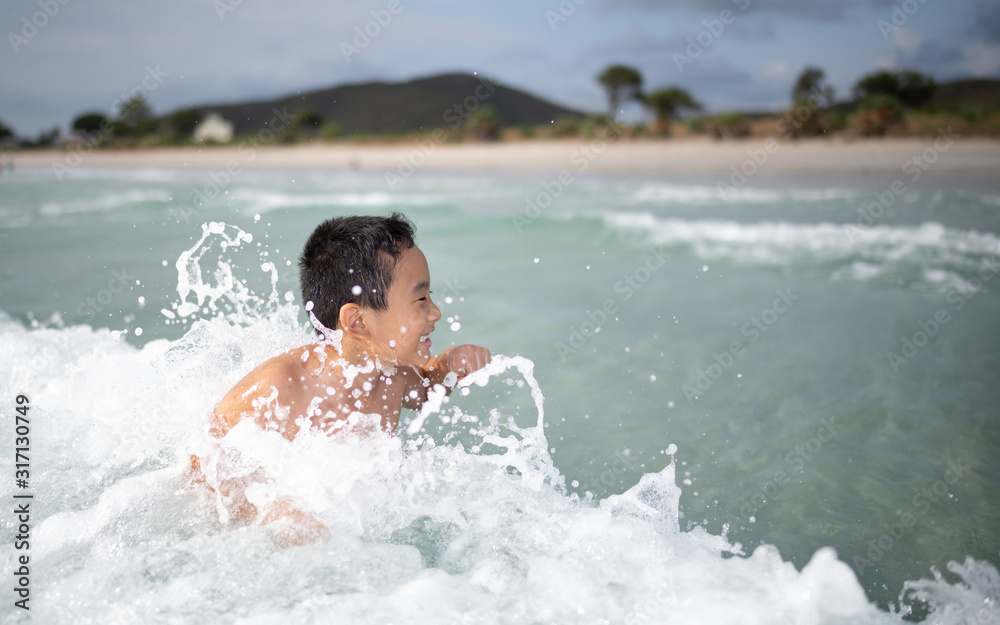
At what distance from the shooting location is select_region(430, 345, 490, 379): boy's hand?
107 inches

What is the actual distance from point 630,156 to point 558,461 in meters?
30.2

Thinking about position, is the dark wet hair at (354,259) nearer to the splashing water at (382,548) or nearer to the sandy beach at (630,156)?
the splashing water at (382,548)

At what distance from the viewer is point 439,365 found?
2.85 m

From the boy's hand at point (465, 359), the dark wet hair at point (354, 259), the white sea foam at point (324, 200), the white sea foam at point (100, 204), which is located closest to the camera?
the dark wet hair at point (354, 259)

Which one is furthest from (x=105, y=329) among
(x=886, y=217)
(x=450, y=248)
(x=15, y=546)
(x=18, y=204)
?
(x=18, y=204)

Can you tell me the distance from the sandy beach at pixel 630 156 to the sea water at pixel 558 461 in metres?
13.2

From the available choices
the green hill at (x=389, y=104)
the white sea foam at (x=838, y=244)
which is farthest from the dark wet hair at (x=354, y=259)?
the green hill at (x=389, y=104)

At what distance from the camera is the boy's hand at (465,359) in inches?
107

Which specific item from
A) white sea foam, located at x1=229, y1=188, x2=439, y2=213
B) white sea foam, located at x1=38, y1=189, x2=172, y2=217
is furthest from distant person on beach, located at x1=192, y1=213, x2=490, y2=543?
white sea foam, located at x1=38, y1=189, x2=172, y2=217

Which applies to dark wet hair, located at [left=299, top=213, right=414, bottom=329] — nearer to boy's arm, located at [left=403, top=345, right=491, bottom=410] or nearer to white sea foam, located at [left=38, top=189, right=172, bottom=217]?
boy's arm, located at [left=403, top=345, right=491, bottom=410]

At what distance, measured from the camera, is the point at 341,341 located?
2.43 metres

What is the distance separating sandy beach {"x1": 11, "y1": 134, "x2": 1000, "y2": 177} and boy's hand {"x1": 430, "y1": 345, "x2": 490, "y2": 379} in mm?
14952

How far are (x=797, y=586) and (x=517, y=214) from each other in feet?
40.4

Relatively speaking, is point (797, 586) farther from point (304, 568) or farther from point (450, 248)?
point (450, 248)
